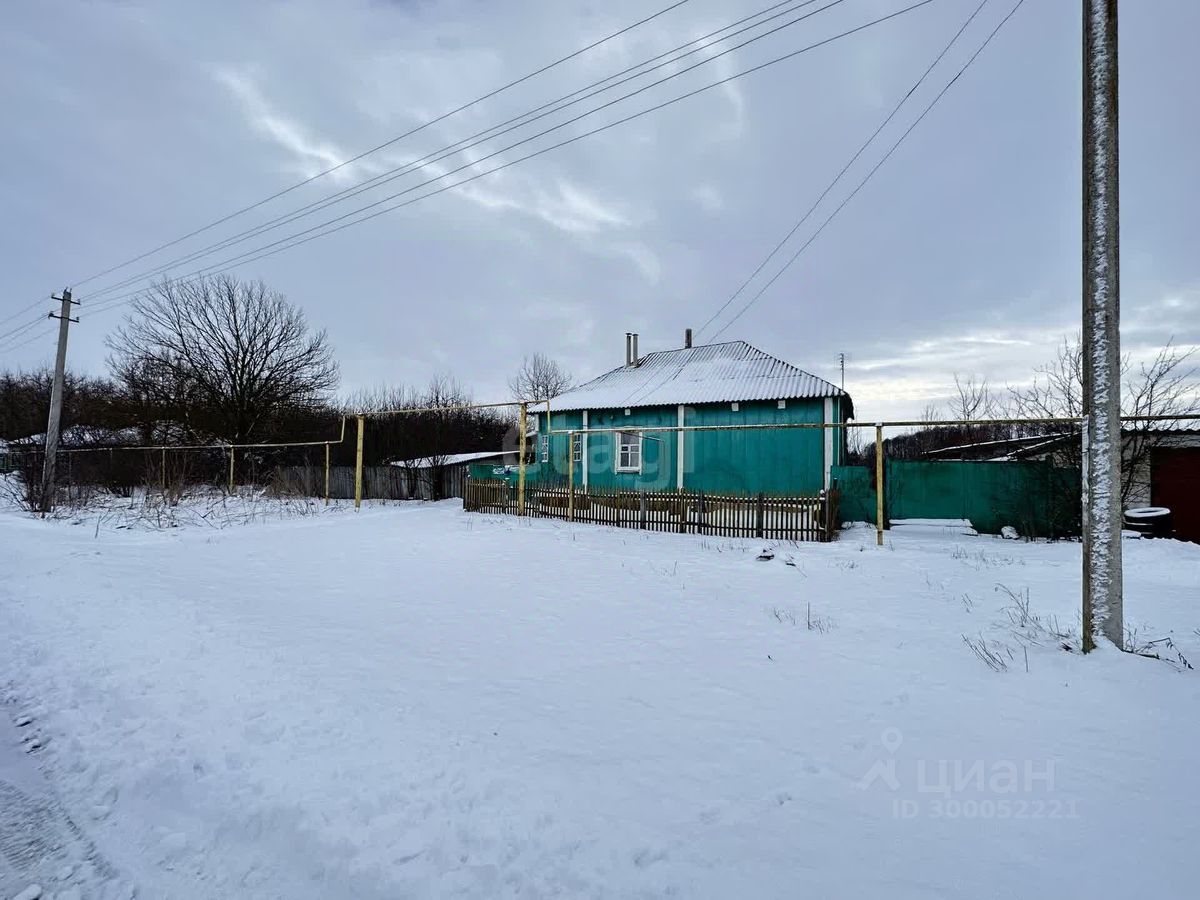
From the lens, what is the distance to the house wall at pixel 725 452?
53.6 feet

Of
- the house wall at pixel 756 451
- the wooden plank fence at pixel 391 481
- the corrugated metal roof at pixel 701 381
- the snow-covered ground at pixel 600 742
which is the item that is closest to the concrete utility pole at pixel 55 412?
the wooden plank fence at pixel 391 481

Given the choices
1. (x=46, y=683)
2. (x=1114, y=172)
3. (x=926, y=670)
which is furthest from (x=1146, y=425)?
(x=46, y=683)

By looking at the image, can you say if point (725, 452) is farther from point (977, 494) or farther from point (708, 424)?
point (977, 494)

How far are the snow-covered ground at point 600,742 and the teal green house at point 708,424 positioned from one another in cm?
975

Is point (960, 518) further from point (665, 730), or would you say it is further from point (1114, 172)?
point (665, 730)

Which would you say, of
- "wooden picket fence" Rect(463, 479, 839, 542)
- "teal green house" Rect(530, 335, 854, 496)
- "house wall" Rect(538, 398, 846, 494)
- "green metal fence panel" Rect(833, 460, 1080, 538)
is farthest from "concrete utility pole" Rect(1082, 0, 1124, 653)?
"house wall" Rect(538, 398, 846, 494)

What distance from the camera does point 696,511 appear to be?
11062 millimetres

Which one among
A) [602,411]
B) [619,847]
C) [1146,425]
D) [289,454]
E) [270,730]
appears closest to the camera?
[619,847]

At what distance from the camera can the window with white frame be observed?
18.9 metres

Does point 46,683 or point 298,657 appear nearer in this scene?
point 46,683

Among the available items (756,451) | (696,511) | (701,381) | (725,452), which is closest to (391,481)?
(701,381)

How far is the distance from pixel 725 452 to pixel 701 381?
132 inches

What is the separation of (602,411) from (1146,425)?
Result: 14.0 meters

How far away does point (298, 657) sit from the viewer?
434 cm
